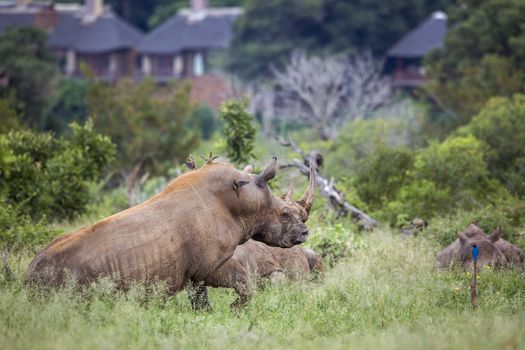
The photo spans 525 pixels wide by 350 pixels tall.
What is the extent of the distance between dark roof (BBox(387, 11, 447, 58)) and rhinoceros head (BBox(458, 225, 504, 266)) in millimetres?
45689

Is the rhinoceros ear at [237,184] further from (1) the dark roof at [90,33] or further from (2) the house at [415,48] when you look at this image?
(1) the dark roof at [90,33]

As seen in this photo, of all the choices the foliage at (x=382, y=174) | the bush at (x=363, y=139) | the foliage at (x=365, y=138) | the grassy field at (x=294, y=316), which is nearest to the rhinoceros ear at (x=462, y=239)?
the grassy field at (x=294, y=316)

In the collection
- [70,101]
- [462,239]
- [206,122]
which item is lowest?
[206,122]

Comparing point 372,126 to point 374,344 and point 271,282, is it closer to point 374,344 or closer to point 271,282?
point 271,282

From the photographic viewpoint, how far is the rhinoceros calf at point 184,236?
11.4m

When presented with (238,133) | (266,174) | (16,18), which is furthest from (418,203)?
(16,18)

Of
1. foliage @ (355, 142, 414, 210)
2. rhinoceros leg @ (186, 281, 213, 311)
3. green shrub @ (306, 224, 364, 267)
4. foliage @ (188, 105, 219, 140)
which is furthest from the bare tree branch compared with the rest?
rhinoceros leg @ (186, 281, 213, 311)

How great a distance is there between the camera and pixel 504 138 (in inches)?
1032

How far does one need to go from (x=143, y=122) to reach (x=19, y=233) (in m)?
23.5

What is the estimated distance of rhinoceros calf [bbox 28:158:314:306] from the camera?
11398 millimetres

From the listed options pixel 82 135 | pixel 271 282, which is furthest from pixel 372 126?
pixel 271 282

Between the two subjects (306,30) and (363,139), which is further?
(306,30)

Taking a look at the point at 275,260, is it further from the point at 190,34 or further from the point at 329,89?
the point at 190,34

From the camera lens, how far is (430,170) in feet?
73.9
